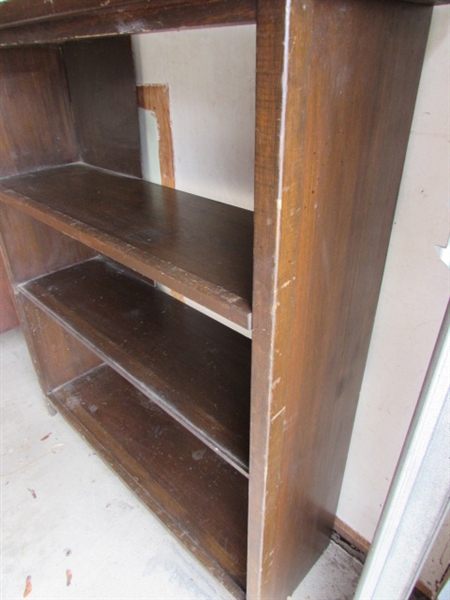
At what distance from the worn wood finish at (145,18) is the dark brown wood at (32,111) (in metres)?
0.51

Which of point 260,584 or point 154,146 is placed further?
point 154,146

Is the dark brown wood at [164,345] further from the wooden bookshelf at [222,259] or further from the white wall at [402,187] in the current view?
the white wall at [402,187]

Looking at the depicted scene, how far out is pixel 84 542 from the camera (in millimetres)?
1290

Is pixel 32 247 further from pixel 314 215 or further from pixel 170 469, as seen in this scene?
pixel 314 215

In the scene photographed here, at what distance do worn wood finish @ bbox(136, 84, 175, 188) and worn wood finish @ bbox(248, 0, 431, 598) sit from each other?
687 mm

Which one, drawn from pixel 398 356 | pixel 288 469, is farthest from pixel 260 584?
pixel 398 356

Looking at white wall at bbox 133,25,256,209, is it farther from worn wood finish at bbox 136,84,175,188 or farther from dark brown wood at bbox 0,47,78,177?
dark brown wood at bbox 0,47,78,177

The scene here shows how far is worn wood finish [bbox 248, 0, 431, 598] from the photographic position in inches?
18.3

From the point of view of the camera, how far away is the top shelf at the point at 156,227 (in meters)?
0.68

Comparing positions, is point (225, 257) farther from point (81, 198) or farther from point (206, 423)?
point (81, 198)

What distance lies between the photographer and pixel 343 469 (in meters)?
Answer: 1.13

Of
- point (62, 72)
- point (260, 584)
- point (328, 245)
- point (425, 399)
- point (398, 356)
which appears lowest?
point (260, 584)

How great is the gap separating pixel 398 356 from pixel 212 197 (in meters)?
0.62

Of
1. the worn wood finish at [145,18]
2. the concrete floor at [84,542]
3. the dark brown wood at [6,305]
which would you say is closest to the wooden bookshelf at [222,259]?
the worn wood finish at [145,18]
